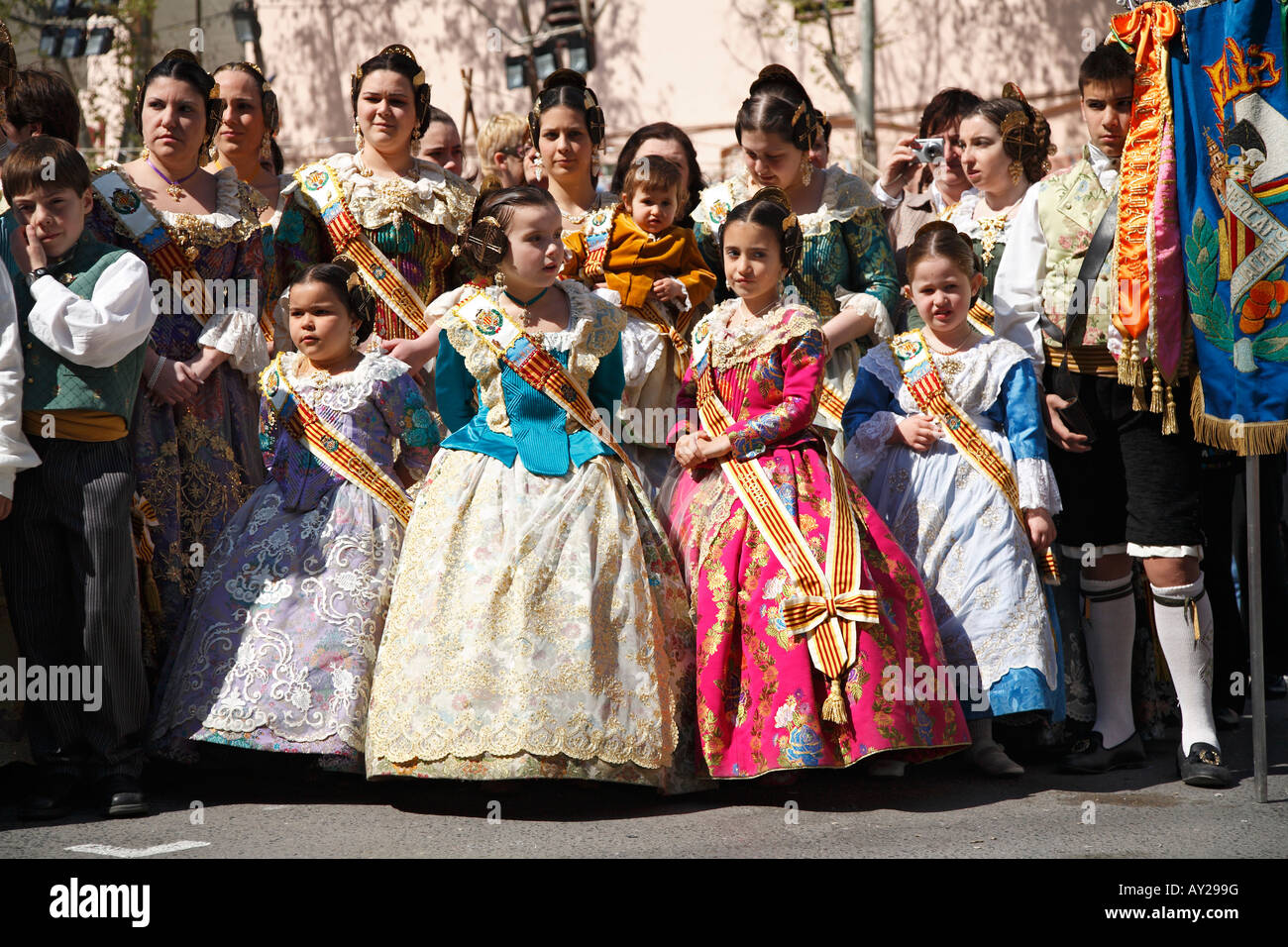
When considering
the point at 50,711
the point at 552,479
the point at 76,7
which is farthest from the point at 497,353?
the point at 76,7

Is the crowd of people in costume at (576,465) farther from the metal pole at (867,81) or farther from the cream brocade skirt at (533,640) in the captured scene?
the metal pole at (867,81)

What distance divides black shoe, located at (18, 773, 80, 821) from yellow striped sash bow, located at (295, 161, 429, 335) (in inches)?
73.4

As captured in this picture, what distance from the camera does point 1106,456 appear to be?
497cm

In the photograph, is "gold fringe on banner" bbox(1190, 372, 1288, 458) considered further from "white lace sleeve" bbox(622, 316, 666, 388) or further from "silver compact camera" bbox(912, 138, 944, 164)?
"silver compact camera" bbox(912, 138, 944, 164)

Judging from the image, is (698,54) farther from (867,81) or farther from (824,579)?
(824,579)

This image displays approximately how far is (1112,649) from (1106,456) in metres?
0.64

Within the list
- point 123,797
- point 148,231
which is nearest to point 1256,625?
point 123,797

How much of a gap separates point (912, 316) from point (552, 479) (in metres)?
1.58

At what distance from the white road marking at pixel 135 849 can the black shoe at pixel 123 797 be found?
0.32 meters

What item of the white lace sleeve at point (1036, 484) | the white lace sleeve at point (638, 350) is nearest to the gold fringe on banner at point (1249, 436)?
the white lace sleeve at point (1036, 484)

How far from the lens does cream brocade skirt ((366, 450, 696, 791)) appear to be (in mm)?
4109

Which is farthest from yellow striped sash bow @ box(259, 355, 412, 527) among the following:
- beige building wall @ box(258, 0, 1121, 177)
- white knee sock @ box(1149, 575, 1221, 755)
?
beige building wall @ box(258, 0, 1121, 177)

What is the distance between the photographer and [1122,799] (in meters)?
4.42

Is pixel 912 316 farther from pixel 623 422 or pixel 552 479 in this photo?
pixel 552 479
